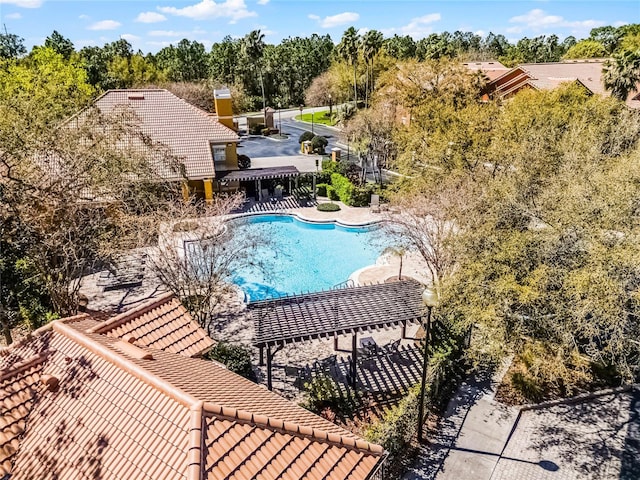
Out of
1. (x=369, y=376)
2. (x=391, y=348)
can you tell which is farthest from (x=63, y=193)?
(x=391, y=348)

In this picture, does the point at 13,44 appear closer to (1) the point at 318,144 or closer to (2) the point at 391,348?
(1) the point at 318,144

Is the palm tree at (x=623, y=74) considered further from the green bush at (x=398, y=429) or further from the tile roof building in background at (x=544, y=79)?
the green bush at (x=398, y=429)

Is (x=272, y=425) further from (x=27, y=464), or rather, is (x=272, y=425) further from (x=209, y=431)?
(x=27, y=464)

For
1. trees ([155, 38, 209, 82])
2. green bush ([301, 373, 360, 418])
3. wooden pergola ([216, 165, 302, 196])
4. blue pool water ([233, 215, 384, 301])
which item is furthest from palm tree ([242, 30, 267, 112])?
green bush ([301, 373, 360, 418])

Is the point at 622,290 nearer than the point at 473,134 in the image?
Yes

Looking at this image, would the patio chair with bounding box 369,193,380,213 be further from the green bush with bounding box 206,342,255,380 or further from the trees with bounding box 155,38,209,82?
the trees with bounding box 155,38,209,82

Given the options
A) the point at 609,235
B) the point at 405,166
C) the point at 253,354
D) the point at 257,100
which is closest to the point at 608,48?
the point at 257,100
